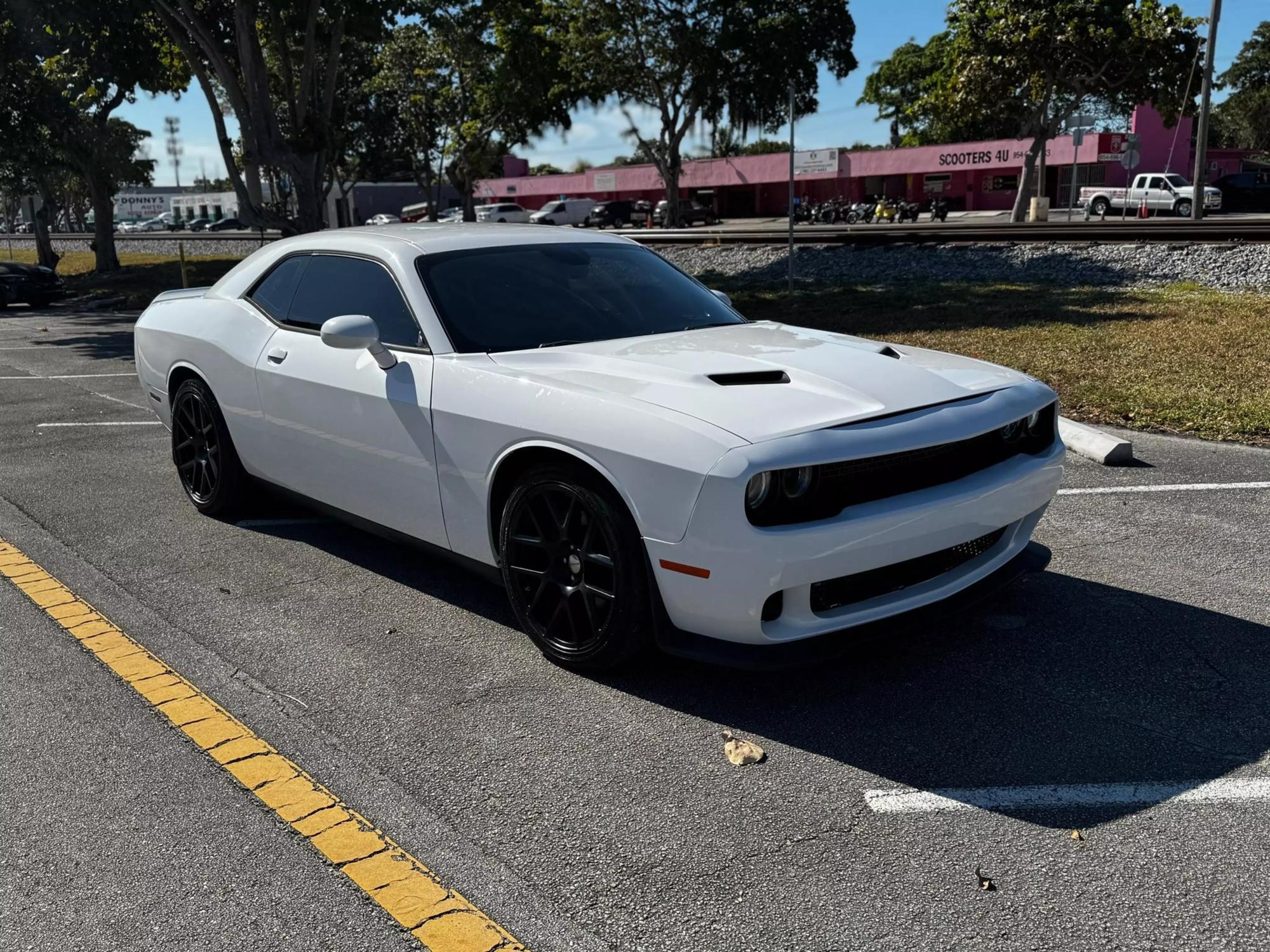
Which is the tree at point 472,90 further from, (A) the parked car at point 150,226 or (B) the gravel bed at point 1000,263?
(A) the parked car at point 150,226

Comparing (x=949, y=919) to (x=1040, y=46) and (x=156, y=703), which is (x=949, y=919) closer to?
(x=156, y=703)

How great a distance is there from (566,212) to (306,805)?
184 feet

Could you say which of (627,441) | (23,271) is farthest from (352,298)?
(23,271)

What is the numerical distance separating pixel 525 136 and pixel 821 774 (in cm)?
4840

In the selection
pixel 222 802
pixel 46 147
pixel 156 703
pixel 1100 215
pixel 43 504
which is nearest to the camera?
pixel 222 802

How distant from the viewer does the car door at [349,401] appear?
13.8 ft

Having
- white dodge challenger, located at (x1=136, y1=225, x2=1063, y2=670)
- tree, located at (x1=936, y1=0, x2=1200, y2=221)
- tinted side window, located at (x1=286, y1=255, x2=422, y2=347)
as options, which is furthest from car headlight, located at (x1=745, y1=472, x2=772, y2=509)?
tree, located at (x1=936, y1=0, x2=1200, y2=221)

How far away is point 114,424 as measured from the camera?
8.62 m

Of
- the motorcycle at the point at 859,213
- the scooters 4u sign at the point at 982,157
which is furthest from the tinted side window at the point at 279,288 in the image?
the scooters 4u sign at the point at 982,157

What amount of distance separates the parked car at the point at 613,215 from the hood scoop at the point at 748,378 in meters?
47.5

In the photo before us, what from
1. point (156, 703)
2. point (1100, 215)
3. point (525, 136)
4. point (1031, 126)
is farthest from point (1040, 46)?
point (156, 703)

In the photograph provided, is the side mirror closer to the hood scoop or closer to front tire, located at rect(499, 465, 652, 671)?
front tire, located at rect(499, 465, 652, 671)

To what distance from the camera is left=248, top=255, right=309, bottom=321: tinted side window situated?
516 cm

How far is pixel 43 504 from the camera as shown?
20.1 ft
